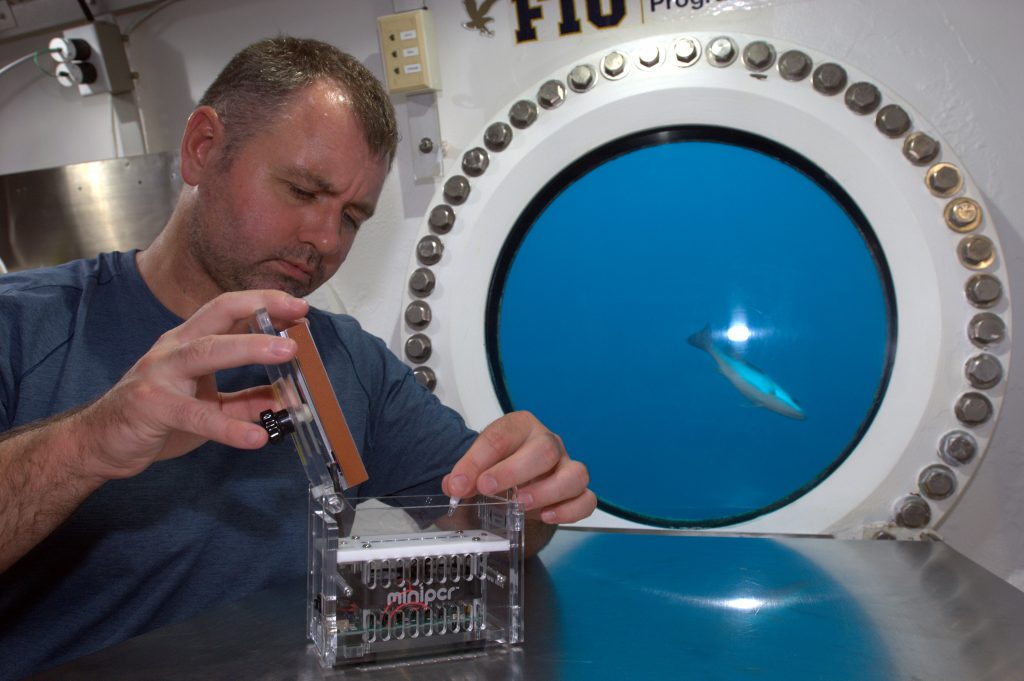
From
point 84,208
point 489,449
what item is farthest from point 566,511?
point 84,208

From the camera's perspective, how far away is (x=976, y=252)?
1.26 meters

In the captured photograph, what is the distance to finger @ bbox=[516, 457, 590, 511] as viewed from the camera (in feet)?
3.13

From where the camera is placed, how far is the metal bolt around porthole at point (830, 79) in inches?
52.0

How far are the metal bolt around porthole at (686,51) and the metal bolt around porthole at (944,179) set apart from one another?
0.44 metres

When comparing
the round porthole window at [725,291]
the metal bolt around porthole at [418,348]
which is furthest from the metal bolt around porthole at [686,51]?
the metal bolt around porthole at [418,348]

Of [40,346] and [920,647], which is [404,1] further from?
[920,647]

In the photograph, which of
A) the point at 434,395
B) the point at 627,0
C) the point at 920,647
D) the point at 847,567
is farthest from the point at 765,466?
the point at 627,0

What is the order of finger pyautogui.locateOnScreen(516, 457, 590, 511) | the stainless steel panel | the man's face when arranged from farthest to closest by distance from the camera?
the stainless steel panel < the man's face < finger pyautogui.locateOnScreen(516, 457, 590, 511)

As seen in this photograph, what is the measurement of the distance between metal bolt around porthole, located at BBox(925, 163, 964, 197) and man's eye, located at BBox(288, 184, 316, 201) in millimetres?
988

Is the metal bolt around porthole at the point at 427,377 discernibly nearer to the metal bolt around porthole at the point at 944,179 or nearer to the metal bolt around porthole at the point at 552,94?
the metal bolt around porthole at the point at 552,94

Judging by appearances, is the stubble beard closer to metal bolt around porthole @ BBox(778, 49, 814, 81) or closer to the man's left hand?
the man's left hand

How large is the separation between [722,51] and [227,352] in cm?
107

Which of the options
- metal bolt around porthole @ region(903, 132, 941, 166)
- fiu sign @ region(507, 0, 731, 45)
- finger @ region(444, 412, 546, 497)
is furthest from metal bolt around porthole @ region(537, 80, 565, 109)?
finger @ region(444, 412, 546, 497)

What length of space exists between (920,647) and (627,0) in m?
1.20
